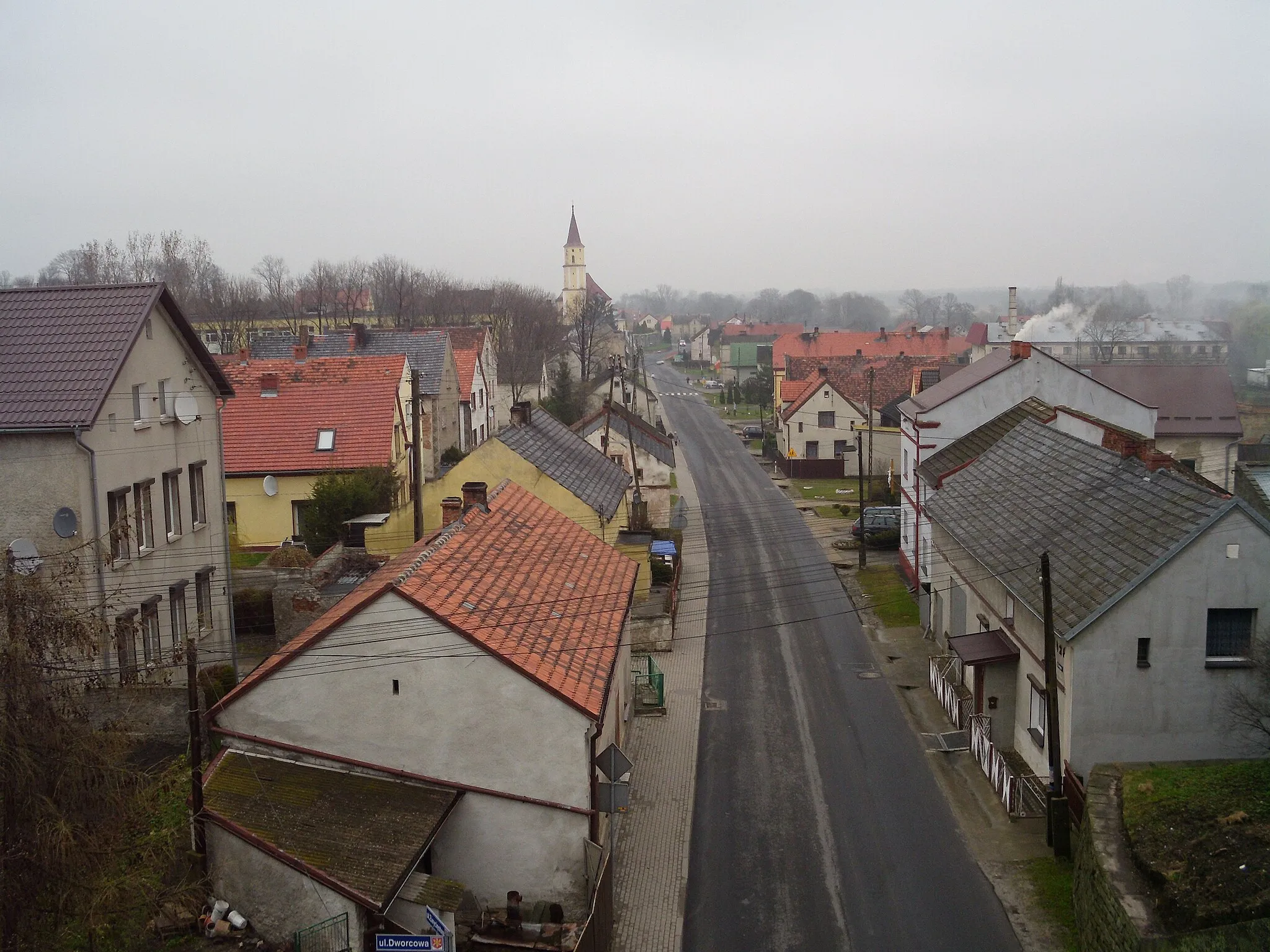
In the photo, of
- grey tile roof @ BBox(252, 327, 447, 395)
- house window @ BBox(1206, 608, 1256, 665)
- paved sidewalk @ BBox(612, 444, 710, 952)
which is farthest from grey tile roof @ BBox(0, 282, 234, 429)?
grey tile roof @ BBox(252, 327, 447, 395)

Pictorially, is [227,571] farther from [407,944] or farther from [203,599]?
[407,944]

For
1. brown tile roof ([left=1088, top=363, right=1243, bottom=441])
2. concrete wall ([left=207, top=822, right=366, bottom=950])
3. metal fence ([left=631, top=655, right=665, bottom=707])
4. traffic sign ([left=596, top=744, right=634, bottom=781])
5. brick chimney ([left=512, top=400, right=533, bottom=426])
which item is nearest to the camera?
concrete wall ([left=207, top=822, right=366, bottom=950])

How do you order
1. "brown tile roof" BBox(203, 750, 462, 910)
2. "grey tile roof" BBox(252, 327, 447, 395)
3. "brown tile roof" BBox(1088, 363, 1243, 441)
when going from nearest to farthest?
"brown tile roof" BBox(203, 750, 462, 910) < "grey tile roof" BBox(252, 327, 447, 395) < "brown tile roof" BBox(1088, 363, 1243, 441)

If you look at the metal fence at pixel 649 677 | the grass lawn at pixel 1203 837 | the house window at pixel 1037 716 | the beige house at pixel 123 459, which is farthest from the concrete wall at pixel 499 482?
the grass lawn at pixel 1203 837

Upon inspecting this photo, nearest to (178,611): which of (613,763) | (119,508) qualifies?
(119,508)

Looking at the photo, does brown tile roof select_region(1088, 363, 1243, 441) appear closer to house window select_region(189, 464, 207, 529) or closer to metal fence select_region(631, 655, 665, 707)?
metal fence select_region(631, 655, 665, 707)

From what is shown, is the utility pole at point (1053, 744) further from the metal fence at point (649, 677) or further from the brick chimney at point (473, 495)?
the brick chimney at point (473, 495)
